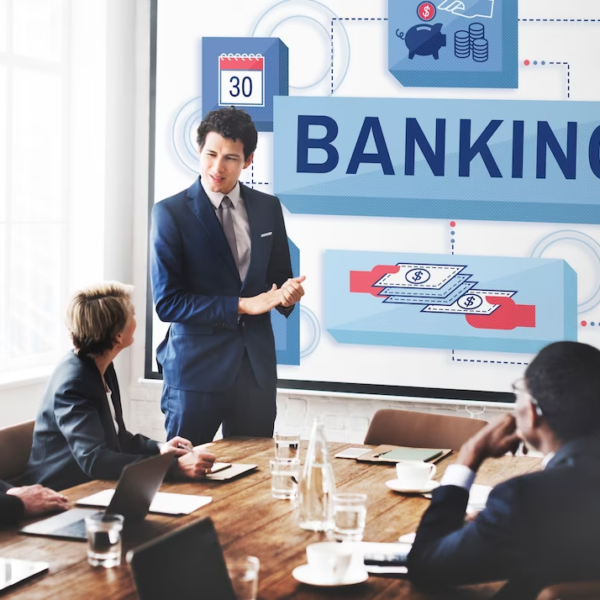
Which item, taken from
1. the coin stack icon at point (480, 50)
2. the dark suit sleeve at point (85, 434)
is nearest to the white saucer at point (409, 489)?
the dark suit sleeve at point (85, 434)

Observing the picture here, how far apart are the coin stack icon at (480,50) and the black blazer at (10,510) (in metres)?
3.48

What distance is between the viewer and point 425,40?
5.00 meters

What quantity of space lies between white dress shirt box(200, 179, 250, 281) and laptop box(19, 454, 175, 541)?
191 centimetres

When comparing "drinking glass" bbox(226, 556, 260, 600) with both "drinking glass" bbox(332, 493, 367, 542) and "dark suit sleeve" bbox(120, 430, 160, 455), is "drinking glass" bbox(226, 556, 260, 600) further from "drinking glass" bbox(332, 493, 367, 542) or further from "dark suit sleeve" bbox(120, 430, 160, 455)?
"dark suit sleeve" bbox(120, 430, 160, 455)

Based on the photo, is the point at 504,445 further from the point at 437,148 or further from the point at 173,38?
the point at 173,38

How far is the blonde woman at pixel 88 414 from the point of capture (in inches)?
110

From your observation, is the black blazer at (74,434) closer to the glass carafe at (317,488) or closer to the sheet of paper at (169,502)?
the sheet of paper at (169,502)

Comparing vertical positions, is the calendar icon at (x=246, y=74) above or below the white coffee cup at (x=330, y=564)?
above

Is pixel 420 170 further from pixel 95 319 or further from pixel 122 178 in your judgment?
pixel 95 319

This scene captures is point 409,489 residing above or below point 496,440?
below

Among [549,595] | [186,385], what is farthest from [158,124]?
[549,595]

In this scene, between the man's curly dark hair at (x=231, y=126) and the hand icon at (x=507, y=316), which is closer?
the man's curly dark hair at (x=231, y=126)

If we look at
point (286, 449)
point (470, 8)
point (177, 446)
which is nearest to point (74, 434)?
point (177, 446)

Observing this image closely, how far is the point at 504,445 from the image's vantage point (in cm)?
211
